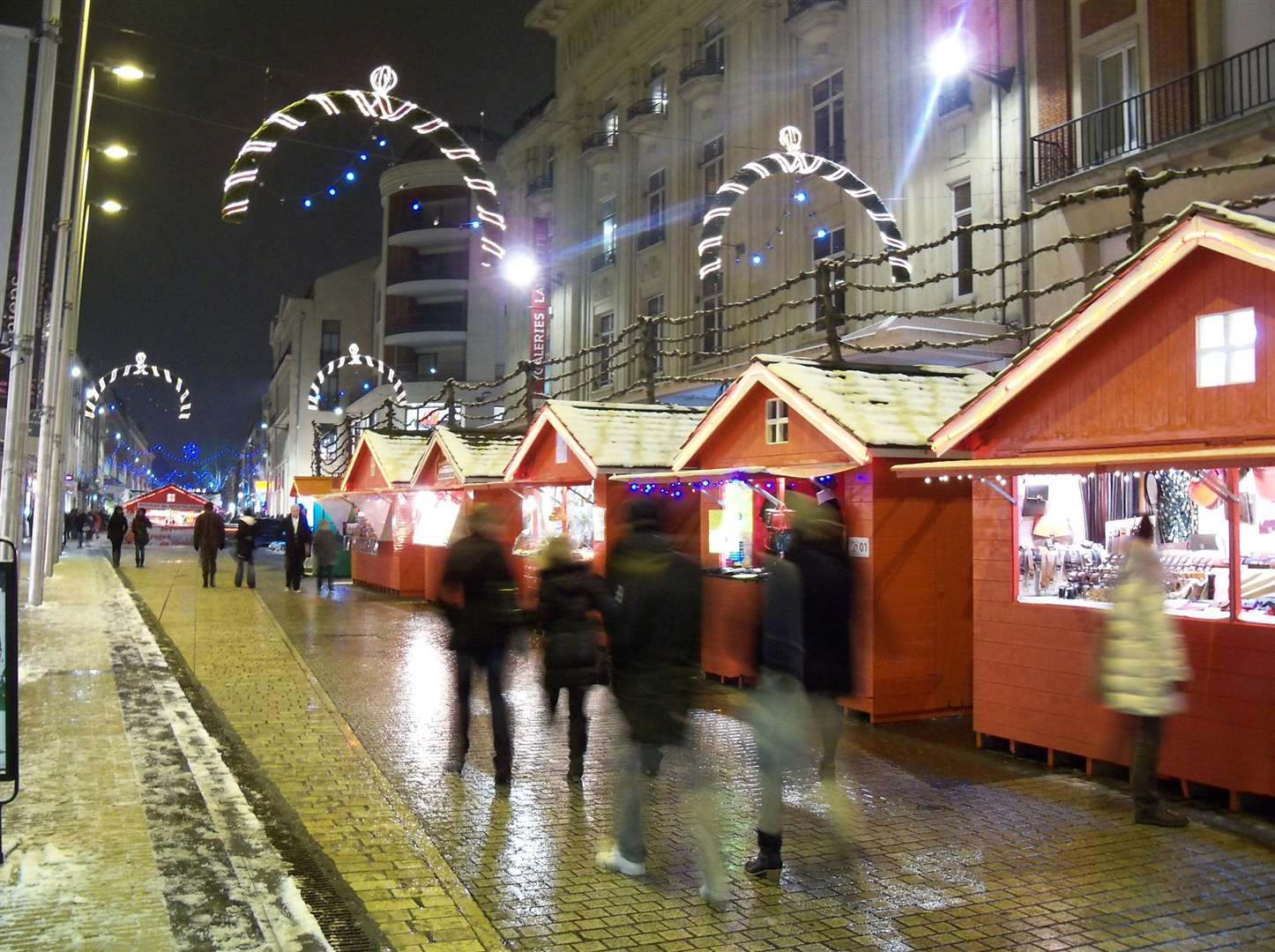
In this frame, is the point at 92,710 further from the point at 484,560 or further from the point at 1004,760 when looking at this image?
the point at 1004,760

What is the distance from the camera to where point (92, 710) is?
964 cm

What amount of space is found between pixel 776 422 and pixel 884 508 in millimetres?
2158

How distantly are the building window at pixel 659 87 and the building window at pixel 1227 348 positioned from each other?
1030 inches

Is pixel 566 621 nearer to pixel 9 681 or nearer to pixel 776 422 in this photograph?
pixel 9 681

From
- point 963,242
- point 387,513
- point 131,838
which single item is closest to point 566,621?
point 131,838

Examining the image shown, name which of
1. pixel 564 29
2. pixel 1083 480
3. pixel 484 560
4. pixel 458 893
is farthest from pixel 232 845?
pixel 564 29

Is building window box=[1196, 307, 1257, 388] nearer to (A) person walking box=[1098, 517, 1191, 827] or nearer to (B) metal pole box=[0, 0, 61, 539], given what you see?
(A) person walking box=[1098, 517, 1191, 827]

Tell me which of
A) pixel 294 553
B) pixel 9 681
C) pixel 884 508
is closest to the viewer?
pixel 9 681

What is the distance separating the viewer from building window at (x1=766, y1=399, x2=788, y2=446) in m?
11.8

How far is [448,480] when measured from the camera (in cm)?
2097

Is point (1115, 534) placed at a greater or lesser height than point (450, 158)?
lesser

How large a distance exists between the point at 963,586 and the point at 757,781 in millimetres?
3707

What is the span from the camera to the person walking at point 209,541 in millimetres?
23812

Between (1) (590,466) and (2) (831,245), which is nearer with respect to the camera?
(1) (590,466)
